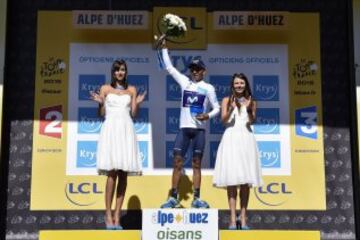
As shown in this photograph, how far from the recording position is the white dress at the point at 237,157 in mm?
6211

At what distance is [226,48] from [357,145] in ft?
5.15

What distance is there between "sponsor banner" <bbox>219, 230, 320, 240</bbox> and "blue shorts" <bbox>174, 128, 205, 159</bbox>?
72cm

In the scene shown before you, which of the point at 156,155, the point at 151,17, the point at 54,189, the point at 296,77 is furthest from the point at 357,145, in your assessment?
the point at 54,189

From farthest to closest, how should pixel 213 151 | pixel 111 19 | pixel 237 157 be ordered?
pixel 111 19 < pixel 213 151 < pixel 237 157

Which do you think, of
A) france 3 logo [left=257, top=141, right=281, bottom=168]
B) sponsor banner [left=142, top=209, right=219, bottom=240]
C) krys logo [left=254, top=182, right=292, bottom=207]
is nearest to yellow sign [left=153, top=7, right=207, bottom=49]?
france 3 logo [left=257, top=141, right=281, bottom=168]

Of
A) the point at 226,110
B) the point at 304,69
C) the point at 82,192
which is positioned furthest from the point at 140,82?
the point at 304,69

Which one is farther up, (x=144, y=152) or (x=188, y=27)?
(x=188, y=27)

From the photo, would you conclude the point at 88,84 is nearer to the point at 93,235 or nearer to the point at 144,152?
the point at 144,152

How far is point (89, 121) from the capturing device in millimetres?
6996

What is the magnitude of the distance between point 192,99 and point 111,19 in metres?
1.40

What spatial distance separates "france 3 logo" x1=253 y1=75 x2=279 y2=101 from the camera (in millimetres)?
7086

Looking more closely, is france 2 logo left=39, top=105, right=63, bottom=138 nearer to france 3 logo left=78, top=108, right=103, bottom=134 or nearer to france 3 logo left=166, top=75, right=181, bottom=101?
france 3 logo left=78, top=108, right=103, bottom=134

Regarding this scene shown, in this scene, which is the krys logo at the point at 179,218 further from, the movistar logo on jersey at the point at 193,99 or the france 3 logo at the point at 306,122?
the france 3 logo at the point at 306,122

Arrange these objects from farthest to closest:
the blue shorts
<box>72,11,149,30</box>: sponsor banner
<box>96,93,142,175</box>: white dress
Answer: <box>72,11,149,30</box>: sponsor banner, the blue shorts, <box>96,93,142,175</box>: white dress
